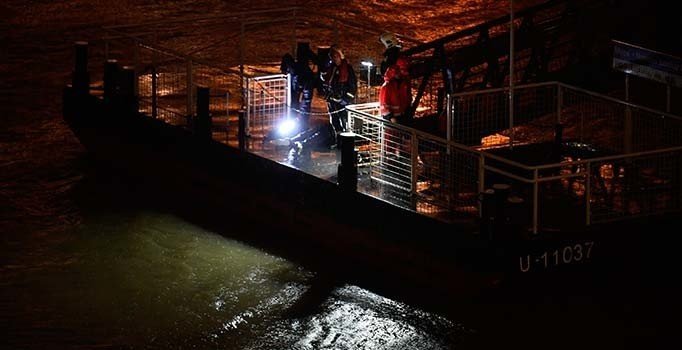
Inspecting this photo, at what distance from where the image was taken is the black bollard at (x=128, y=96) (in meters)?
20.3

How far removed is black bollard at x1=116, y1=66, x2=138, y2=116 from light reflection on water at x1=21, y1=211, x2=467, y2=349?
2846 millimetres

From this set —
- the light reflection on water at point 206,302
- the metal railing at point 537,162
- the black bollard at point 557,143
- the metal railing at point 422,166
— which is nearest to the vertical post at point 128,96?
the light reflection on water at point 206,302

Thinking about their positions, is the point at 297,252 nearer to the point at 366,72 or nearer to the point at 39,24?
the point at 366,72

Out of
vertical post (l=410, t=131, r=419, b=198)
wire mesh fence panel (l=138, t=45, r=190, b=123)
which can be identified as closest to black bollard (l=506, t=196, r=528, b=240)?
vertical post (l=410, t=131, r=419, b=198)

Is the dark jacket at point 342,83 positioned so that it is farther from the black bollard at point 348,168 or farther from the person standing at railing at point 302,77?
the black bollard at point 348,168

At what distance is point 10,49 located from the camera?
94.8ft

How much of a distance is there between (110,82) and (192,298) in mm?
6191

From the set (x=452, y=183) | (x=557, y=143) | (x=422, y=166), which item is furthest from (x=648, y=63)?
(x=422, y=166)

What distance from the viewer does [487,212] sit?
48.8ft

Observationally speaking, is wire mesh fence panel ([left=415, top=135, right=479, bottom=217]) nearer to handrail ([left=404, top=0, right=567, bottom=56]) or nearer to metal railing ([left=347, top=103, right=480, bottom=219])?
metal railing ([left=347, top=103, right=480, bottom=219])

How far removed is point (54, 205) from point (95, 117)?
1.89 m

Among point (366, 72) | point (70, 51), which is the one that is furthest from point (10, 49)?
point (366, 72)

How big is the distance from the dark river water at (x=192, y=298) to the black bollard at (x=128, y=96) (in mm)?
1185

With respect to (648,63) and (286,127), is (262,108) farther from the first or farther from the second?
(648,63)
